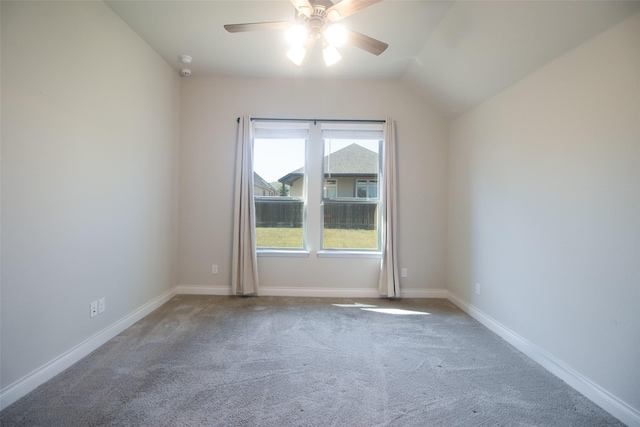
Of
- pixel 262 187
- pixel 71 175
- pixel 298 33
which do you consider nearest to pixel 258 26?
pixel 298 33

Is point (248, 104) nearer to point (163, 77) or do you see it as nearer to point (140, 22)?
point (163, 77)

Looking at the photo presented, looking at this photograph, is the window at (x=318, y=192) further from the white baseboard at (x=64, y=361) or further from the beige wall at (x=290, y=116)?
the white baseboard at (x=64, y=361)

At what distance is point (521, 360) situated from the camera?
2.00 meters

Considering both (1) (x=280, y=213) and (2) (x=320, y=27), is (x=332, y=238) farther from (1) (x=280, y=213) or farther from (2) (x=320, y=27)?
(2) (x=320, y=27)

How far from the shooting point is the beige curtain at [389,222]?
324 centimetres

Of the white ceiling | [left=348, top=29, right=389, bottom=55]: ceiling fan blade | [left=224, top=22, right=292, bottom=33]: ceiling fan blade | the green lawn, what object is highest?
the white ceiling

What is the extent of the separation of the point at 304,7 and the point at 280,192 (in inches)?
87.1

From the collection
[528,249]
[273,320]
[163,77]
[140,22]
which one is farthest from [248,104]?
[528,249]

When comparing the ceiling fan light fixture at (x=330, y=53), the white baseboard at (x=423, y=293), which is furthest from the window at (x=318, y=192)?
the ceiling fan light fixture at (x=330, y=53)

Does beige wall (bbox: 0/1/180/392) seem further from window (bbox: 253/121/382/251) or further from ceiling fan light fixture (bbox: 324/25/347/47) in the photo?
ceiling fan light fixture (bbox: 324/25/347/47)

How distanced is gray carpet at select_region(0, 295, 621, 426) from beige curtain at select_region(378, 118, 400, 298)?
67 centimetres

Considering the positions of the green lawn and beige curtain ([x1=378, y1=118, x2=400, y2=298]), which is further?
the green lawn

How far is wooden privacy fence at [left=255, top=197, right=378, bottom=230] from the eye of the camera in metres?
3.48

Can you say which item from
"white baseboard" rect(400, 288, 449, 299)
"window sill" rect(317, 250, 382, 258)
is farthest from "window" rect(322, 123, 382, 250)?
"white baseboard" rect(400, 288, 449, 299)
